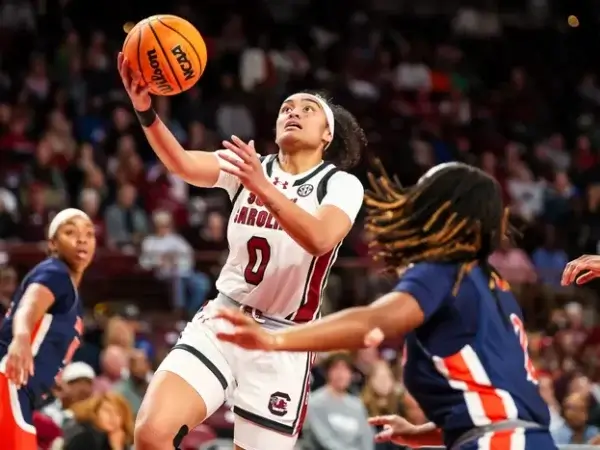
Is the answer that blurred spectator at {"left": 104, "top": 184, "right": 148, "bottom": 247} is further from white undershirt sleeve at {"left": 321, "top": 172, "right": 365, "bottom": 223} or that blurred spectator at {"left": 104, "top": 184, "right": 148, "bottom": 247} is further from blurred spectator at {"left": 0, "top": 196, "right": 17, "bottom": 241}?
white undershirt sleeve at {"left": 321, "top": 172, "right": 365, "bottom": 223}

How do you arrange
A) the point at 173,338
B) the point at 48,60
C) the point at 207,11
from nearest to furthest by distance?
1. the point at 173,338
2. the point at 48,60
3. the point at 207,11

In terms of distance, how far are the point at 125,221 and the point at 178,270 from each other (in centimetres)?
88

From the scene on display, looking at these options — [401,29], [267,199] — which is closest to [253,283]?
[267,199]

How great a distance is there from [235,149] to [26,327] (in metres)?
1.60

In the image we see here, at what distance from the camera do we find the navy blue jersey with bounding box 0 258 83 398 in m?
5.84

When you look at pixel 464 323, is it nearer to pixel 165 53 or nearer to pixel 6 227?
pixel 165 53

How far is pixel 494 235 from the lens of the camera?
386cm

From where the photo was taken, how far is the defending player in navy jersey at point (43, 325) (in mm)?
5738

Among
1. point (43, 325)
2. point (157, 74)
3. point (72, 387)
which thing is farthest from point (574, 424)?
point (157, 74)

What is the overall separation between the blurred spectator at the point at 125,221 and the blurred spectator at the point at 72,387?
3.41m

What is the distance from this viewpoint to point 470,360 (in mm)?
3744

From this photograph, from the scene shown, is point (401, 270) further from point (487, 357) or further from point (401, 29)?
point (401, 29)

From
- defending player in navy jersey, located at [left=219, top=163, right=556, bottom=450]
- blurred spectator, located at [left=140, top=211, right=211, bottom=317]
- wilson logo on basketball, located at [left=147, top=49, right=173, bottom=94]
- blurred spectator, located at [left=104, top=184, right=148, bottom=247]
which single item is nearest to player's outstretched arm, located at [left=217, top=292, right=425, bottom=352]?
defending player in navy jersey, located at [left=219, top=163, right=556, bottom=450]

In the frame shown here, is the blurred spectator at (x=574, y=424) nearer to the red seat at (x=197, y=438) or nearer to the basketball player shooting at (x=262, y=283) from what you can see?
the red seat at (x=197, y=438)
